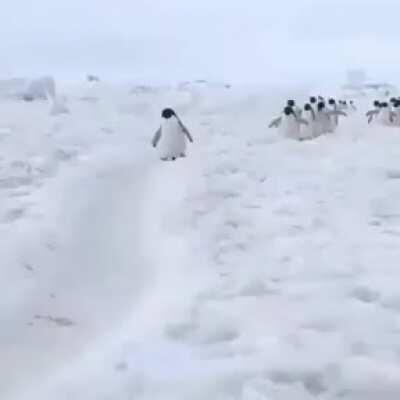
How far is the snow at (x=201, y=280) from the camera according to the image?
3861mm

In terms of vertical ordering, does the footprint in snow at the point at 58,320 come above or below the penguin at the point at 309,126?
above

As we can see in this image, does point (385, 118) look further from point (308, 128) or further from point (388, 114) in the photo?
point (308, 128)

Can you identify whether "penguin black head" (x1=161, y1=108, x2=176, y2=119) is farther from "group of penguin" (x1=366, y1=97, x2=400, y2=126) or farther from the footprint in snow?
the footprint in snow

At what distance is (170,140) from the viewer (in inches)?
495

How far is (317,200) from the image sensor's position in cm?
814

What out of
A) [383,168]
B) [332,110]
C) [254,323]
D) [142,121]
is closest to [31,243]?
[254,323]

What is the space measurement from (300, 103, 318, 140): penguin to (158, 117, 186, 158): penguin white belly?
10.4 feet

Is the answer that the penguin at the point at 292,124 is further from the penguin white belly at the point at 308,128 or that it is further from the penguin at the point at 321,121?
the penguin at the point at 321,121

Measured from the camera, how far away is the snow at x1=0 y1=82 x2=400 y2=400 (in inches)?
152

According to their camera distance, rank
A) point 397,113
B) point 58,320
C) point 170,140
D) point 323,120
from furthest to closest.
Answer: point 397,113 < point 323,120 < point 170,140 < point 58,320

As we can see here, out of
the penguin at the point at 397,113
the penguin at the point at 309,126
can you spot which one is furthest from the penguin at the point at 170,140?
the penguin at the point at 397,113

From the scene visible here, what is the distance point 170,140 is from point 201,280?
→ 7323 mm

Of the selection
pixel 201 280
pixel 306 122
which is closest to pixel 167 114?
pixel 306 122

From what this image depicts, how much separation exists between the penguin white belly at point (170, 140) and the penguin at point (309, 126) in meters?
3.16
